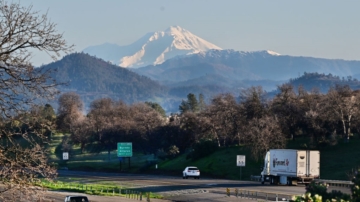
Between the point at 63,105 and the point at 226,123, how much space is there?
4853 cm

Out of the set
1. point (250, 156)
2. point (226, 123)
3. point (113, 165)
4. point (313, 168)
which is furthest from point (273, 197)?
point (113, 165)

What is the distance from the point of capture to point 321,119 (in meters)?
86.4

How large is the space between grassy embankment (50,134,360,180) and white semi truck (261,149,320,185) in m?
8.69

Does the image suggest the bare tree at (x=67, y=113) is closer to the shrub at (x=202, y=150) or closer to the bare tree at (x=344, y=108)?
the shrub at (x=202, y=150)

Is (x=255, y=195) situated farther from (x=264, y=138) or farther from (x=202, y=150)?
(x=202, y=150)

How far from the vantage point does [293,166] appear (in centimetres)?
5934

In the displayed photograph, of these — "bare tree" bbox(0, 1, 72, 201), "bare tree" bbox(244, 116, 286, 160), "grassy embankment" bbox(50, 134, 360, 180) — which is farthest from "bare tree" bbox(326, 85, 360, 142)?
"bare tree" bbox(0, 1, 72, 201)

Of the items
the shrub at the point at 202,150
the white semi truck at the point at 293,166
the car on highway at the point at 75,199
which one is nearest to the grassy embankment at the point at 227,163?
the shrub at the point at 202,150

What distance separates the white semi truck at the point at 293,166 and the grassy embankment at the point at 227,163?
8692mm

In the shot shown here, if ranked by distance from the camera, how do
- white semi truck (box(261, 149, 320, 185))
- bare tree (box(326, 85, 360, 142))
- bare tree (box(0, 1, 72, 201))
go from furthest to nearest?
1. bare tree (box(326, 85, 360, 142))
2. white semi truck (box(261, 149, 320, 185))
3. bare tree (box(0, 1, 72, 201))

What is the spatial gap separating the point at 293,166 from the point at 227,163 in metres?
29.1

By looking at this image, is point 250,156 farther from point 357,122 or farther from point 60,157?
point 60,157

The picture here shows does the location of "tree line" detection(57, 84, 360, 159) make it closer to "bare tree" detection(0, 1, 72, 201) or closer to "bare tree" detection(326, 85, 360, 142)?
"bare tree" detection(326, 85, 360, 142)

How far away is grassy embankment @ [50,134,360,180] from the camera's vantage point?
242 ft
